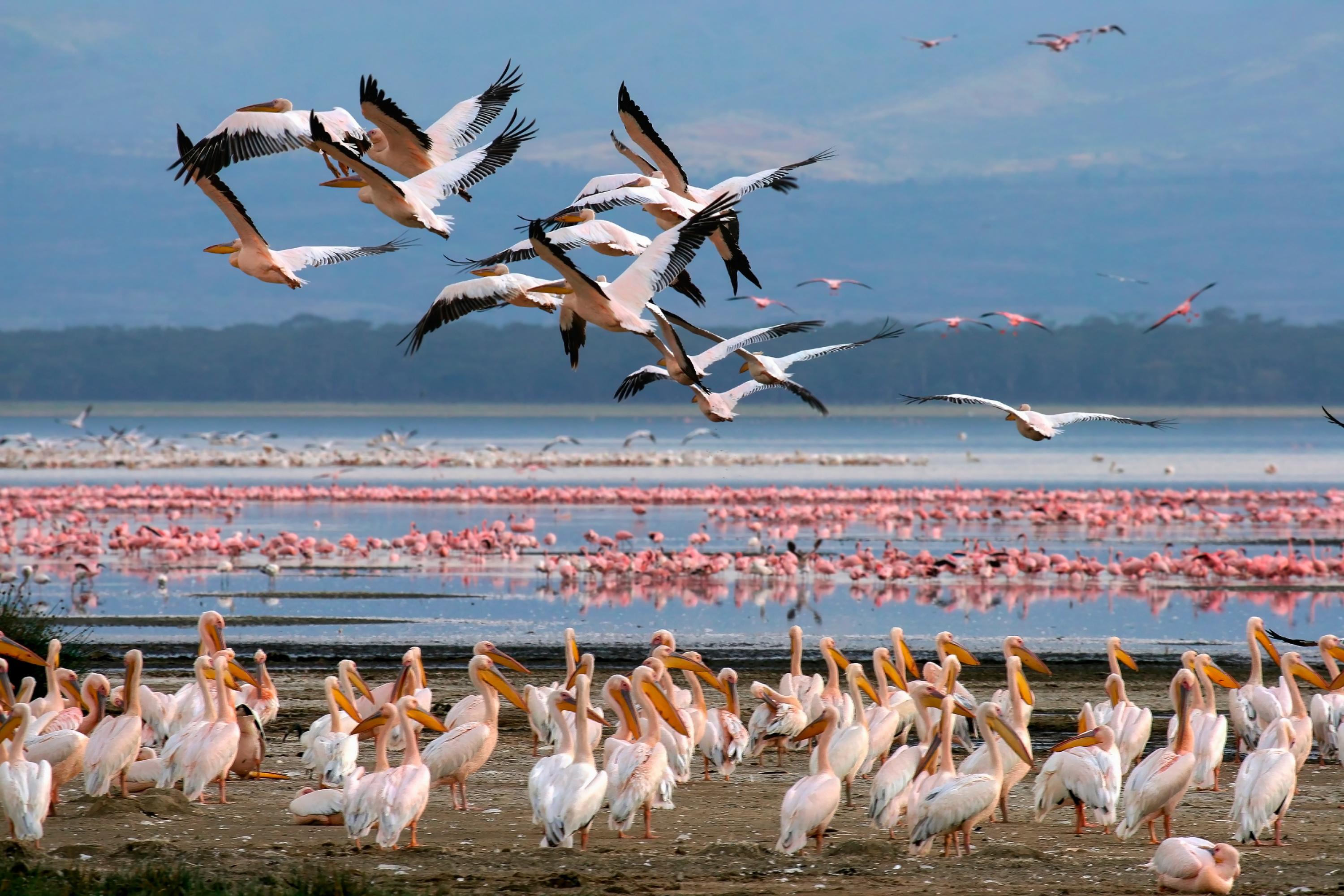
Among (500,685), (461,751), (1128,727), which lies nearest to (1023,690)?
(1128,727)

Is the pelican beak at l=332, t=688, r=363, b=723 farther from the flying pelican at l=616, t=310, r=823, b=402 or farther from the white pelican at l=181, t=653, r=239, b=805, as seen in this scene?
the flying pelican at l=616, t=310, r=823, b=402

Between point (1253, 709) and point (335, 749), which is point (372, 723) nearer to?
point (335, 749)

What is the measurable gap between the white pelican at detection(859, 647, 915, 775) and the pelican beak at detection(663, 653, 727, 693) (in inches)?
38.4

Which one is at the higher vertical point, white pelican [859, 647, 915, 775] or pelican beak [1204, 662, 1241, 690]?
pelican beak [1204, 662, 1241, 690]

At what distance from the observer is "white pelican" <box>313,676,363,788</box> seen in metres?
9.18

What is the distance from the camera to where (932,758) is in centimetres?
823

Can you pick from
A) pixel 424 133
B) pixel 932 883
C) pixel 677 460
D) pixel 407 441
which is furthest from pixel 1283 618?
pixel 407 441

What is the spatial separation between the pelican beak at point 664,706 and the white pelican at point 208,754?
224cm

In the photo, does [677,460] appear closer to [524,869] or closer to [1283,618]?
[1283,618]

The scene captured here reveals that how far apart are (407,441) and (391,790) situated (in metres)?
66.1

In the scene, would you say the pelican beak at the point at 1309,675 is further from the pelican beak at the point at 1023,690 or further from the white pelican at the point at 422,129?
the white pelican at the point at 422,129

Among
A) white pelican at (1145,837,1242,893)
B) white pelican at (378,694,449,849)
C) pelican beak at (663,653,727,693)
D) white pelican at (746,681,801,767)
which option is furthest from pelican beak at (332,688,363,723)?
white pelican at (1145,837,1242,893)

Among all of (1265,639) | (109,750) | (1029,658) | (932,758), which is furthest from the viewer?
A: (1265,639)

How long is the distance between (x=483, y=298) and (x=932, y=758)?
3323 millimetres
